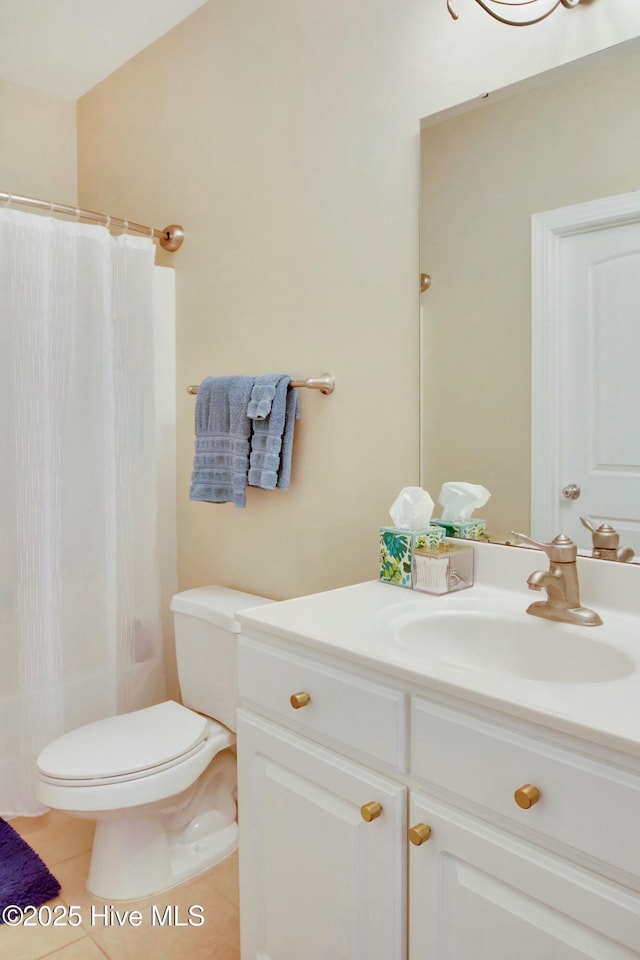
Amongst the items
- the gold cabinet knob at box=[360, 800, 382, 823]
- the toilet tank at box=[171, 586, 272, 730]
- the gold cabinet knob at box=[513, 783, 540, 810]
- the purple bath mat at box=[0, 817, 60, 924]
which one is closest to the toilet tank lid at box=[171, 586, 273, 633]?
the toilet tank at box=[171, 586, 272, 730]

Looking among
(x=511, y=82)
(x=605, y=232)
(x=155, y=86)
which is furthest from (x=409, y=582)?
(x=155, y=86)

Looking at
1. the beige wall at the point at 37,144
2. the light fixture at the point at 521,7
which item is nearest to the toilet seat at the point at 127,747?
the light fixture at the point at 521,7

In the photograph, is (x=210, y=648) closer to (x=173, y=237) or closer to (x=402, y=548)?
(x=402, y=548)

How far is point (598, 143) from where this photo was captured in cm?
131

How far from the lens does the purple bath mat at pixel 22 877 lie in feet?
5.64

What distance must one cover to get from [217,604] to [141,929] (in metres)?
0.80

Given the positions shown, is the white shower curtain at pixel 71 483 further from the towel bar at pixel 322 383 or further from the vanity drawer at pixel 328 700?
the vanity drawer at pixel 328 700

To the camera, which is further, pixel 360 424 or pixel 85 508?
pixel 85 508

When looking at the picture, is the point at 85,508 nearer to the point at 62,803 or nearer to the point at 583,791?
the point at 62,803

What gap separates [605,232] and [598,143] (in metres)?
0.17

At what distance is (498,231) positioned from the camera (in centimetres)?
147

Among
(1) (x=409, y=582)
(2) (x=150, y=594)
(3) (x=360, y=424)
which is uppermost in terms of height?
(3) (x=360, y=424)

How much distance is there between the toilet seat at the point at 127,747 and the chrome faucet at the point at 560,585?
995 millimetres

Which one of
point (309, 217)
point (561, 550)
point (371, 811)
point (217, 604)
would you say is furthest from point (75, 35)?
point (371, 811)
